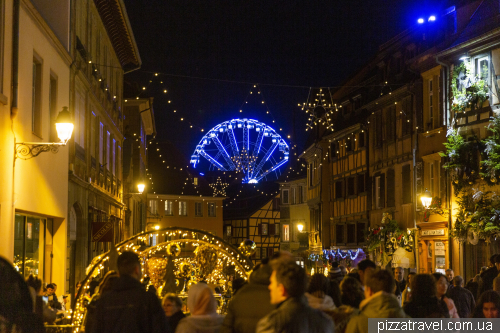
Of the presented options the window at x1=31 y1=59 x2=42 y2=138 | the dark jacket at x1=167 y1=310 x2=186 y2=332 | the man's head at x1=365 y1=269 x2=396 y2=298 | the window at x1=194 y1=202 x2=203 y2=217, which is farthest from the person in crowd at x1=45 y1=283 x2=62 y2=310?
the window at x1=194 y1=202 x2=203 y2=217

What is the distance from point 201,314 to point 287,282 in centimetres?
145

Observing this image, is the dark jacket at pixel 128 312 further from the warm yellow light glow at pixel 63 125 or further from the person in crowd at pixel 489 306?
the warm yellow light glow at pixel 63 125

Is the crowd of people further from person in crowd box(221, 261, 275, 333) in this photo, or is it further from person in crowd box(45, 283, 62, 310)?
person in crowd box(45, 283, 62, 310)

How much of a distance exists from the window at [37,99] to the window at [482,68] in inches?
549

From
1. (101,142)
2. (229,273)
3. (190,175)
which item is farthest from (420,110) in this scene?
(190,175)

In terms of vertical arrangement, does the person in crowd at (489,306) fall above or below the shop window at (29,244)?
below

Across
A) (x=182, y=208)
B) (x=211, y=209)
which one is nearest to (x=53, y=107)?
(x=182, y=208)

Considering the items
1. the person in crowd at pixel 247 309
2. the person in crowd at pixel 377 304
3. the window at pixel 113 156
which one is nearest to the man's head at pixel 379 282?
the person in crowd at pixel 377 304

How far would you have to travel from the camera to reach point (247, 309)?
19.8 feet

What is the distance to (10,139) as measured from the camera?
1284 cm

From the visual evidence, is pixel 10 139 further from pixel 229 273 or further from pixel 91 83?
pixel 91 83

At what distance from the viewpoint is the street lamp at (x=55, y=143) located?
12.9 m

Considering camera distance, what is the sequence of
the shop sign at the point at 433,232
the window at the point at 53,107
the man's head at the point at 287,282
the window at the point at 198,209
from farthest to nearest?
the window at the point at 198,209 → the shop sign at the point at 433,232 → the window at the point at 53,107 → the man's head at the point at 287,282

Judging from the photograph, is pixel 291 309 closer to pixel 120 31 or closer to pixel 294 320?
pixel 294 320
